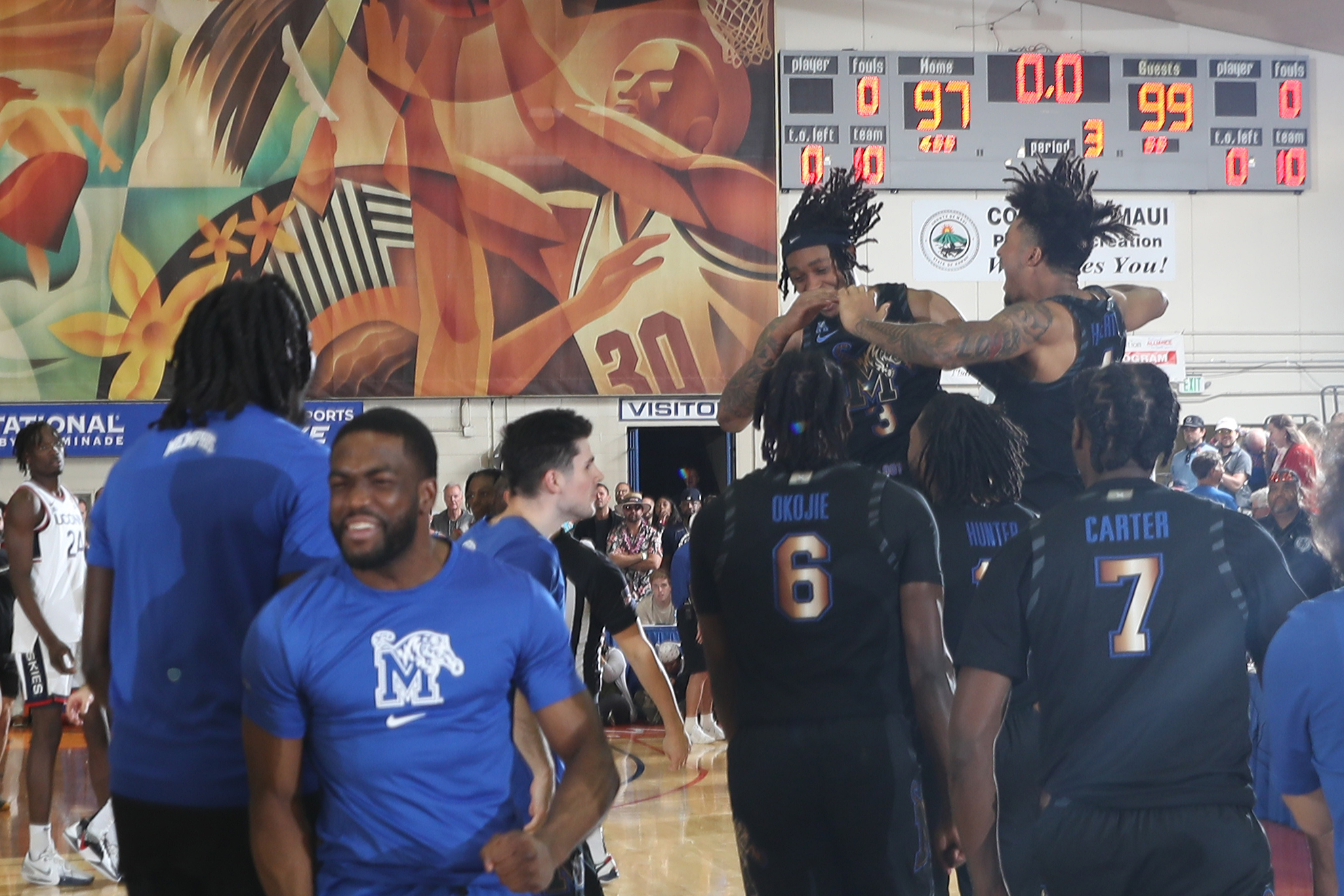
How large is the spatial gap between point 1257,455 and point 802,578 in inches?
452

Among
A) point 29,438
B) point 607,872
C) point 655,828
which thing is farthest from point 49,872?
point 655,828

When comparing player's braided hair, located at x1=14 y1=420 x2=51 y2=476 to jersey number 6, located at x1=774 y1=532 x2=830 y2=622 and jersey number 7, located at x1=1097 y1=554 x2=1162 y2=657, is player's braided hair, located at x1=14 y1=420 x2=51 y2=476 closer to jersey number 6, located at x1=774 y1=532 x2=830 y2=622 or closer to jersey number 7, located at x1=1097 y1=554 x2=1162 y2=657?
jersey number 6, located at x1=774 y1=532 x2=830 y2=622

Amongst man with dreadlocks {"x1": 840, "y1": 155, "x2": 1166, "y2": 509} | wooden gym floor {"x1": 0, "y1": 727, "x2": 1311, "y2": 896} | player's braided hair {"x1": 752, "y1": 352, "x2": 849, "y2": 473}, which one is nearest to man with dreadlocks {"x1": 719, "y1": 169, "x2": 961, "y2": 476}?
man with dreadlocks {"x1": 840, "y1": 155, "x2": 1166, "y2": 509}

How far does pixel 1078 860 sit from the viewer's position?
8.11 feet

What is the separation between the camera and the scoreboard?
1420 cm

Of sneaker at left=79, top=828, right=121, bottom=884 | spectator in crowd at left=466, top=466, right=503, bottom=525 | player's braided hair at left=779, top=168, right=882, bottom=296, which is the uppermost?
player's braided hair at left=779, top=168, right=882, bottom=296

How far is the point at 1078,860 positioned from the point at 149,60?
15.0m

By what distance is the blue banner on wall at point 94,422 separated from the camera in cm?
1441

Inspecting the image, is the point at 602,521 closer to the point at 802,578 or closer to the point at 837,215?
the point at 837,215

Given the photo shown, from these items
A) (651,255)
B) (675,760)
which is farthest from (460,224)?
(675,760)

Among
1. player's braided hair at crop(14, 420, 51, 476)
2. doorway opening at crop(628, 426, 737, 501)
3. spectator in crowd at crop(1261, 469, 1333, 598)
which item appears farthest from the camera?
doorway opening at crop(628, 426, 737, 501)

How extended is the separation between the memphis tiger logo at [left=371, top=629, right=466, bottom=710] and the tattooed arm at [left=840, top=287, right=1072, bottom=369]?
5.63 ft

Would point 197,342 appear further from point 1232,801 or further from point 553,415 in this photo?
point 1232,801

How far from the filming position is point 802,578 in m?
3.01
